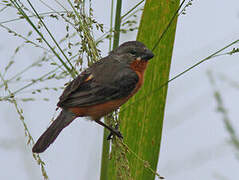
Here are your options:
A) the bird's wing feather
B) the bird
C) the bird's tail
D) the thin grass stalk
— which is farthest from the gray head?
the bird's tail

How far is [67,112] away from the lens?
9.27ft

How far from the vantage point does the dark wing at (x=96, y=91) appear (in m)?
2.78

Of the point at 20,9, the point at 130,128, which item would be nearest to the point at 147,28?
the point at 130,128

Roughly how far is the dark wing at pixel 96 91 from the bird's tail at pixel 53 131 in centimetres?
8

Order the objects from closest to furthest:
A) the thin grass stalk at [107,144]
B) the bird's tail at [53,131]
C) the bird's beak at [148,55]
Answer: the thin grass stalk at [107,144], the bird's tail at [53,131], the bird's beak at [148,55]

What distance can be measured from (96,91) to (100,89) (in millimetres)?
33

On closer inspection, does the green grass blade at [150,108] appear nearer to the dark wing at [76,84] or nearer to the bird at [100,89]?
the bird at [100,89]

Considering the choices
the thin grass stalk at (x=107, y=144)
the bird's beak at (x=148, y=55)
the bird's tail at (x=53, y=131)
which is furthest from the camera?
the bird's beak at (x=148, y=55)

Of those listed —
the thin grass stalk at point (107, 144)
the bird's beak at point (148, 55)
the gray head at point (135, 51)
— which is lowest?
the thin grass stalk at point (107, 144)

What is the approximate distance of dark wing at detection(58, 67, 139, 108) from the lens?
2.78 meters

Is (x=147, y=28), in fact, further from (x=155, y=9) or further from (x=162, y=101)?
(x=162, y=101)

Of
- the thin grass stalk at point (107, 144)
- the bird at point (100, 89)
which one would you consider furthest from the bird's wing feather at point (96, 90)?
the thin grass stalk at point (107, 144)

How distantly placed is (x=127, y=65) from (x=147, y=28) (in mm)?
494

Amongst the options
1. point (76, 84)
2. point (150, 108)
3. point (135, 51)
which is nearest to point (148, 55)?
point (135, 51)
